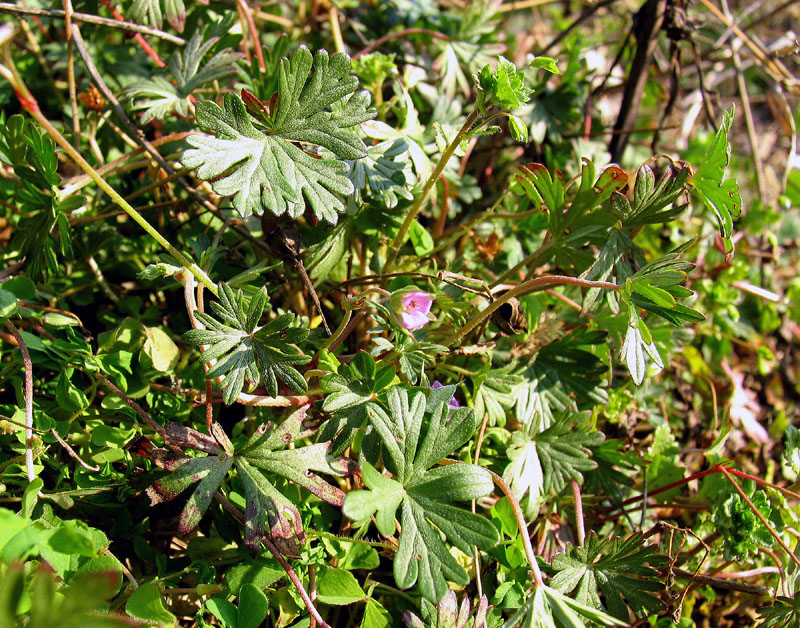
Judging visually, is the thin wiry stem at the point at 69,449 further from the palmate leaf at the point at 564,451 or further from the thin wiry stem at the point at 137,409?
the palmate leaf at the point at 564,451

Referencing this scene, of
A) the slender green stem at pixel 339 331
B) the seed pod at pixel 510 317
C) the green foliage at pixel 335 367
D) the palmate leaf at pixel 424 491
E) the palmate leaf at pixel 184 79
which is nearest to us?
the palmate leaf at pixel 424 491

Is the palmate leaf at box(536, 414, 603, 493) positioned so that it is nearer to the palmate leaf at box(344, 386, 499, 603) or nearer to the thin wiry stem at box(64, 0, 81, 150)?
the palmate leaf at box(344, 386, 499, 603)

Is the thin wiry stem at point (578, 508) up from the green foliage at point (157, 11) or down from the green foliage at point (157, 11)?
down

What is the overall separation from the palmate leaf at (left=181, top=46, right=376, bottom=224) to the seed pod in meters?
0.39

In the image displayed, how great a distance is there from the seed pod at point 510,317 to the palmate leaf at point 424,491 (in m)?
0.25

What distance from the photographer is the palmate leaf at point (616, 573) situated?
3.77 feet

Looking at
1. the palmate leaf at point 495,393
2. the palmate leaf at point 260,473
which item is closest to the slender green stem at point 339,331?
the palmate leaf at point 260,473

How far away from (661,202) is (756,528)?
688 millimetres

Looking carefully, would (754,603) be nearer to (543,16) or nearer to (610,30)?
(610,30)

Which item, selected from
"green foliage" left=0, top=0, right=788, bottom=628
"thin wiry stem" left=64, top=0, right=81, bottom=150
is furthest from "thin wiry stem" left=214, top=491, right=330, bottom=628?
"thin wiry stem" left=64, top=0, right=81, bottom=150

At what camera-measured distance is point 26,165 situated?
1.31 meters

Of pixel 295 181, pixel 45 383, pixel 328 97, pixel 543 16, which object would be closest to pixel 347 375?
pixel 295 181

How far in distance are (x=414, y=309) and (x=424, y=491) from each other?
0.32 meters

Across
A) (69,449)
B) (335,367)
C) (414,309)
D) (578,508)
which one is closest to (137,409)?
(69,449)
